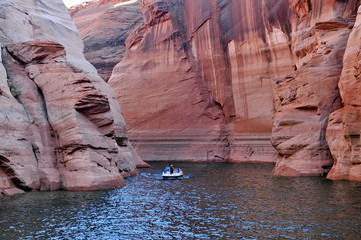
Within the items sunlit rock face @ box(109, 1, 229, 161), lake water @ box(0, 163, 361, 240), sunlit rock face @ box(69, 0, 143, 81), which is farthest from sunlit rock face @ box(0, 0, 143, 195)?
sunlit rock face @ box(69, 0, 143, 81)

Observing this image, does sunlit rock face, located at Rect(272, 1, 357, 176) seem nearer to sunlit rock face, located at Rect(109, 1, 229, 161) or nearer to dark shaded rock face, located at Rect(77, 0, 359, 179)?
dark shaded rock face, located at Rect(77, 0, 359, 179)

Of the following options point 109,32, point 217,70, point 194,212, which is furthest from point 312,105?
point 109,32

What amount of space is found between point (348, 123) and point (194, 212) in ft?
38.7

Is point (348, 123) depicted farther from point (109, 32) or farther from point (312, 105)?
point (109, 32)

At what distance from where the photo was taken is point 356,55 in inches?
1005

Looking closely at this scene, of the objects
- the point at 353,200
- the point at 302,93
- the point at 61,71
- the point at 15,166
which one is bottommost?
the point at 353,200

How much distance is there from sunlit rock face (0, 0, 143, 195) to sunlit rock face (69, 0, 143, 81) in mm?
33771

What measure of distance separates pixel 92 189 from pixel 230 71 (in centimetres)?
2771

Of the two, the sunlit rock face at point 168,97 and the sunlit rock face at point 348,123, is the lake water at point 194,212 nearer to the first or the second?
the sunlit rock face at point 348,123

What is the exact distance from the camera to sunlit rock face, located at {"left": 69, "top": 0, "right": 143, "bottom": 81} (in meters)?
63.2

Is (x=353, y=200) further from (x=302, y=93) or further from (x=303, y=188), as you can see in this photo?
(x=302, y=93)

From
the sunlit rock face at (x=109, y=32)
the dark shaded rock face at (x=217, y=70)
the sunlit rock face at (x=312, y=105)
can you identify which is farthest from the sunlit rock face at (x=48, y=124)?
the sunlit rock face at (x=109, y=32)

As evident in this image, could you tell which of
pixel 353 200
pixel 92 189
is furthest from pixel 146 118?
pixel 353 200

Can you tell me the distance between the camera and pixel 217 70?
1903 inches
